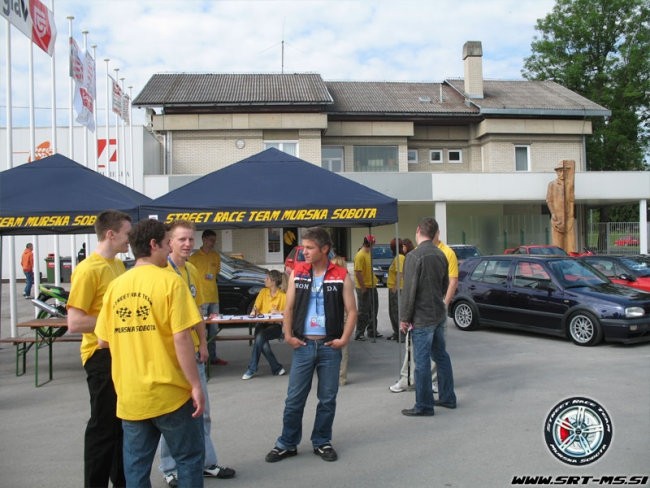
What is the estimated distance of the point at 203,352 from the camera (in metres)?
4.00

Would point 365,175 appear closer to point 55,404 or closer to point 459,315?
point 459,315

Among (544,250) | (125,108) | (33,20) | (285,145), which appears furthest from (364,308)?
(285,145)

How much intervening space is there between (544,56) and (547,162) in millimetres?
17399

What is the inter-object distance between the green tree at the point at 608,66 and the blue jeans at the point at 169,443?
131 feet

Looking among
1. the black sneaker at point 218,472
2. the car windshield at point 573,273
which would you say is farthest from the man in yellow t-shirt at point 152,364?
the car windshield at point 573,273

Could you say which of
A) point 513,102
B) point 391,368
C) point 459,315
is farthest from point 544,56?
point 391,368

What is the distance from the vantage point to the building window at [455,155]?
30.1 meters

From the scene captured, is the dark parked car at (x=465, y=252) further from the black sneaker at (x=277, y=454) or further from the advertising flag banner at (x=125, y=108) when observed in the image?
the black sneaker at (x=277, y=454)

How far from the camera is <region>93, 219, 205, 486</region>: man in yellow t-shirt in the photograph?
3.06 metres

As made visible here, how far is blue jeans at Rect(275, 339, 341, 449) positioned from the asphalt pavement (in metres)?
0.27

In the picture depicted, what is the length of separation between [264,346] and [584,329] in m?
5.40

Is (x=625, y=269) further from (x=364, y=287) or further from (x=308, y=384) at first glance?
(x=308, y=384)

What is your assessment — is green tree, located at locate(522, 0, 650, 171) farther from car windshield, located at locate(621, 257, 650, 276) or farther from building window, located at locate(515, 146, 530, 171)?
car windshield, located at locate(621, 257, 650, 276)

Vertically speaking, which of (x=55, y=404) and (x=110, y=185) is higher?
(x=110, y=185)
